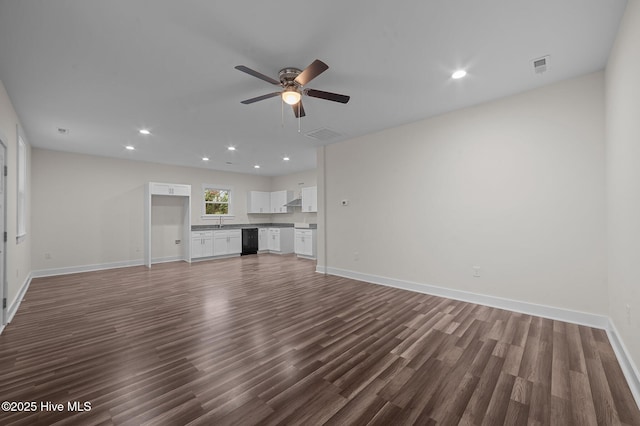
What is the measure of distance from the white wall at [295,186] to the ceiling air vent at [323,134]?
355 cm

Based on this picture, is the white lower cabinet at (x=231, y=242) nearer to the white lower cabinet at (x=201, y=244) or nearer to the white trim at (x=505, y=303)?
the white lower cabinet at (x=201, y=244)

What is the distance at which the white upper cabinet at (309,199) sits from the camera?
8.31 meters

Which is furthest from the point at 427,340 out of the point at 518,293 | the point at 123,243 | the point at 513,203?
the point at 123,243

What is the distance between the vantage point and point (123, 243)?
675 centimetres

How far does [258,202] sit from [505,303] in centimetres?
779

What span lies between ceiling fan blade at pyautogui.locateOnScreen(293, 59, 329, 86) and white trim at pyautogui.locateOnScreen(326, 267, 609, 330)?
3.47 metres

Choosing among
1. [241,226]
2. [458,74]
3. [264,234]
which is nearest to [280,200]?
[264,234]

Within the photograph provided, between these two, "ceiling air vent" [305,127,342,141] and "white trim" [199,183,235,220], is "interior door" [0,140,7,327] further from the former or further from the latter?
"white trim" [199,183,235,220]

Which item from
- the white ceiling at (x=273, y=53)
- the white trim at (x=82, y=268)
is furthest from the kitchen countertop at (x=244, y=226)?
the white ceiling at (x=273, y=53)

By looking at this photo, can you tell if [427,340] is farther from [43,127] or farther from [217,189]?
[217,189]

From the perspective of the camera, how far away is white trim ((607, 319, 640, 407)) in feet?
5.99

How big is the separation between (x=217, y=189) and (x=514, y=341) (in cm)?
828

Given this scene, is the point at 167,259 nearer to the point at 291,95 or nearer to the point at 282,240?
the point at 282,240

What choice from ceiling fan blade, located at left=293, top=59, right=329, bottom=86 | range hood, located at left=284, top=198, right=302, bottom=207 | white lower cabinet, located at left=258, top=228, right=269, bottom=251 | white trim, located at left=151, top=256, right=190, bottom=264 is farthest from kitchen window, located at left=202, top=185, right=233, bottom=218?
ceiling fan blade, located at left=293, top=59, right=329, bottom=86
